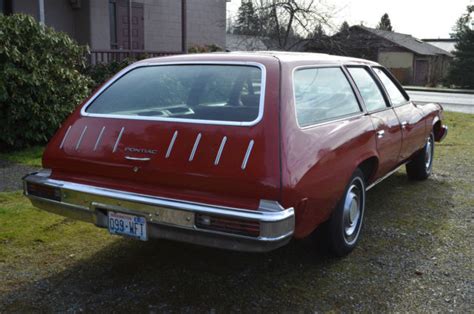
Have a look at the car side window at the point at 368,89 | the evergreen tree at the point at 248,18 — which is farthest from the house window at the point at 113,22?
the car side window at the point at 368,89

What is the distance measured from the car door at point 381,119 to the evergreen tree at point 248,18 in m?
13.0

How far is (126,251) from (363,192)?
199cm

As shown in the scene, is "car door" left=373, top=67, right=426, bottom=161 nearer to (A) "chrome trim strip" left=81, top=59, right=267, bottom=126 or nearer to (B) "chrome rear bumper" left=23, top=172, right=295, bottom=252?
(A) "chrome trim strip" left=81, top=59, right=267, bottom=126

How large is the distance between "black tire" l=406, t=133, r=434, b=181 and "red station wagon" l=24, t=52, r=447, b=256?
215 centimetres

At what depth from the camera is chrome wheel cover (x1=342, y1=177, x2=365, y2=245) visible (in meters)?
3.89

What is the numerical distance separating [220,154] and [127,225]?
787mm

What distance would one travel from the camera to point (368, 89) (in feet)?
16.0

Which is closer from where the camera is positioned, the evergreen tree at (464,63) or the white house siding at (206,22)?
the white house siding at (206,22)

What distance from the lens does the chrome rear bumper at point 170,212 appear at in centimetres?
290

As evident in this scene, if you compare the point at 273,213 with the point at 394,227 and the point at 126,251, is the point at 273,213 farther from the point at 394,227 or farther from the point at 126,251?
the point at 394,227

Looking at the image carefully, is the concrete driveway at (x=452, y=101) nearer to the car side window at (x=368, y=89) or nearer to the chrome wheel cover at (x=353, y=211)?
the car side window at (x=368, y=89)

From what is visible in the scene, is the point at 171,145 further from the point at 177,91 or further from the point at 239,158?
the point at 177,91

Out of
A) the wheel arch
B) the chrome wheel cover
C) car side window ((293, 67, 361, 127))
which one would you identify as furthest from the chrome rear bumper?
the wheel arch

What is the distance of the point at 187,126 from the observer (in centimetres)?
331
